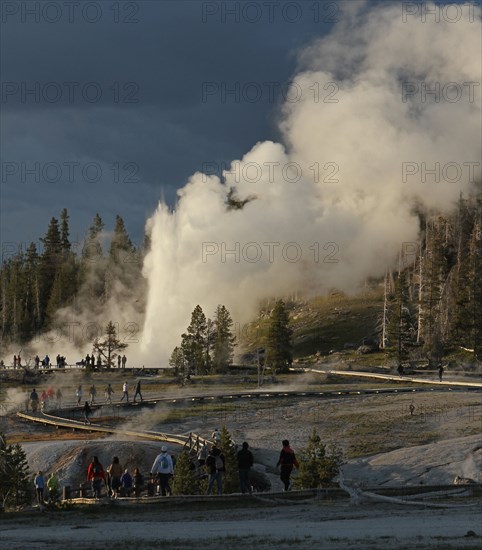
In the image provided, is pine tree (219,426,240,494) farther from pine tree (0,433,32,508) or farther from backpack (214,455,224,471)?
pine tree (0,433,32,508)

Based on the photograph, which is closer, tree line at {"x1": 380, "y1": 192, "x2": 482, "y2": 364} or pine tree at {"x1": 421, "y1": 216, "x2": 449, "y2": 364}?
tree line at {"x1": 380, "y1": 192, "x2": 482, "y2": 364}

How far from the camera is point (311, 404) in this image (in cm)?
7106

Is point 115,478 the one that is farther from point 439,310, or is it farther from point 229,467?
point 439,310

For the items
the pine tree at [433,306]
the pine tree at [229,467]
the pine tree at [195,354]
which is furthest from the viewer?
the pine tree at [433,306]

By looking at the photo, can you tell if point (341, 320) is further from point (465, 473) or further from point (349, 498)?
point (349, 498)

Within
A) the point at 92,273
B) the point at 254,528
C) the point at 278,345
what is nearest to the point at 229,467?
the point at 254,528

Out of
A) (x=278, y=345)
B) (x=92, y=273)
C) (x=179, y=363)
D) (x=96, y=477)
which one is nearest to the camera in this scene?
(x=96, y=477)

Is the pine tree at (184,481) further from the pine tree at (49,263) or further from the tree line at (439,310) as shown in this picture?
the pine tree at (49,263)

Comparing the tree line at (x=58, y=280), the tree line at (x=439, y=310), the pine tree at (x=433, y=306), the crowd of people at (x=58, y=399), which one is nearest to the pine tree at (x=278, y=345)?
the tree line at (x=439, y=310)

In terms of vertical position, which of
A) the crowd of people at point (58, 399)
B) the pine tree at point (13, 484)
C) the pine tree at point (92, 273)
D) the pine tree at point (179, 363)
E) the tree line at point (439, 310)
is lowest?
the pine tree at point (13, 484)

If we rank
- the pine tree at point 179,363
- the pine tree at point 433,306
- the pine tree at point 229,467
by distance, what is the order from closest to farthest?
the pine tree at point 229,467 → the pine tree at point 179,363 → the pine tree at point 433,306

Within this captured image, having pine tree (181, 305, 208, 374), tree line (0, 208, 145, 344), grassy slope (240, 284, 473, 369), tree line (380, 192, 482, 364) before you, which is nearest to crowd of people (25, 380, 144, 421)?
pine tree (181, 305, 208, 374)

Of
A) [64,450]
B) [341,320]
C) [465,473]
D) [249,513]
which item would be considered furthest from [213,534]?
[341,320]

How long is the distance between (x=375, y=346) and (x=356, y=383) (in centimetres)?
3312
